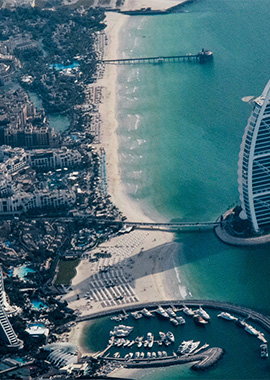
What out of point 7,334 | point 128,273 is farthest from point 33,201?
point 7,334

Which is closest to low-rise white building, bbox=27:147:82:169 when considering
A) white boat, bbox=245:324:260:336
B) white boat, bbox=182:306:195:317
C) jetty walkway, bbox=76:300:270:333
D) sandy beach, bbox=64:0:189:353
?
sandy beach, bbox=64:0:189:353

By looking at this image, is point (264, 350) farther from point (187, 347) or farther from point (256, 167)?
point (256, 167)

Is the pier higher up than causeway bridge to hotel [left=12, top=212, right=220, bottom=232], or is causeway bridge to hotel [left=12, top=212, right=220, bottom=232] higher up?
the pier

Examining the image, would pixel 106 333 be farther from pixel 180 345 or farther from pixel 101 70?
pixel 101 70

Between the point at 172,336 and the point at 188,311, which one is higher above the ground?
the point at 188,311

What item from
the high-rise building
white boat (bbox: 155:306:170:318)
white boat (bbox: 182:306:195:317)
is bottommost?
the high-rise building

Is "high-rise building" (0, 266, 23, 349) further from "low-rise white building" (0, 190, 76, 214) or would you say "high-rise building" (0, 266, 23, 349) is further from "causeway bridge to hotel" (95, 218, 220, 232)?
"low-rise white building" (0, 190, 76, 214)
